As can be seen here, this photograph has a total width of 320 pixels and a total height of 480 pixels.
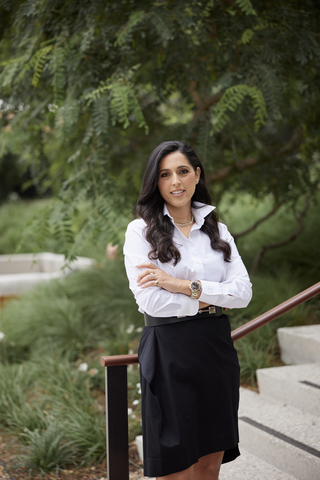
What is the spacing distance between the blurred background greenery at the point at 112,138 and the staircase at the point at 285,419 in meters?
0.32

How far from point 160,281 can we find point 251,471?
1770 mm

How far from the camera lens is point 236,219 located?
868cm

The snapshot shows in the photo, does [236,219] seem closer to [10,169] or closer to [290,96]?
[290,96]

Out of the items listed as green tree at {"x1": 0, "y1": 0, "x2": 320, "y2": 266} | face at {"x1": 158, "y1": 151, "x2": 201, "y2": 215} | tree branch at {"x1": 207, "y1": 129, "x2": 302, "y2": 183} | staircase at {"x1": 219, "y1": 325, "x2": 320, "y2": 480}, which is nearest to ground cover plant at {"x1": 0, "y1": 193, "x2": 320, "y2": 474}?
staircase at {"x1": 219, "y1": 325, "x2": 320, "y2": 480}

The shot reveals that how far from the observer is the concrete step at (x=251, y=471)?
9.48ft

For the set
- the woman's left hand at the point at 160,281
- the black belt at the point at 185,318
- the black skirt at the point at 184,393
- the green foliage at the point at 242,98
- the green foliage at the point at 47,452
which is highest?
the green foliage at the point at 242,98

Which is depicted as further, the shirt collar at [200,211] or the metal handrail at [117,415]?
the metal handrail at [117,415]

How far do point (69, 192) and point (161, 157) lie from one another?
74.3 inches

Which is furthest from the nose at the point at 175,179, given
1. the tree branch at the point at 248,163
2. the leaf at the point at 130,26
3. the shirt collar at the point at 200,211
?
the tree branch at the point at 248,163

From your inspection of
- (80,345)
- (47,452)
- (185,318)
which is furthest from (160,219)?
(80,345)

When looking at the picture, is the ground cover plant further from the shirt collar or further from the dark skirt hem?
the shirt collar

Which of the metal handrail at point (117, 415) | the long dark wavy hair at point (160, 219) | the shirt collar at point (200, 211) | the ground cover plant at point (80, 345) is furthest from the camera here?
the ground cover plant at point (80, 345)

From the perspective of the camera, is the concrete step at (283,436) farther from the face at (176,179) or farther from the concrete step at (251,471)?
the face at (176,179)

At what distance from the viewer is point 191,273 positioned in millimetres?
2068
